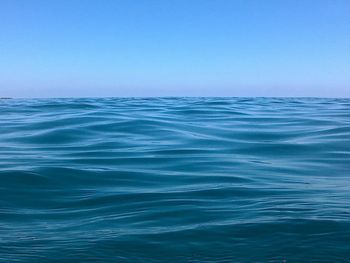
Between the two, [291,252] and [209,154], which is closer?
[291,252]

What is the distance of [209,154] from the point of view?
9.80 meters

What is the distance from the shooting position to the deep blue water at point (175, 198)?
4.22 m

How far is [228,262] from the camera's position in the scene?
391 cm

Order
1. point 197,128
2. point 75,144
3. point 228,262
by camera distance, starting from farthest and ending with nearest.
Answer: point 197,128, point 75,144, point 228,262

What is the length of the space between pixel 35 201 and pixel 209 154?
4.69 metres

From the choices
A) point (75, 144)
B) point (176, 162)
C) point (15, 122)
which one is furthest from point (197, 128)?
point (15, 122)

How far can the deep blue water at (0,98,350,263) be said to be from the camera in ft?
13.9

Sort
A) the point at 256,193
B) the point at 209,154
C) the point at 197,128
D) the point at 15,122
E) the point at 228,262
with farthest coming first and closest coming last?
the point at 15,122, the point at 197,128, the point at 209,154, the point at 256,193, the point at 228,262

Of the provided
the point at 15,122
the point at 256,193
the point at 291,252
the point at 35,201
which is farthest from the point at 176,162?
the point at 15,122

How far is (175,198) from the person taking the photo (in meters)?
6.18

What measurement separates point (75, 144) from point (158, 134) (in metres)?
2.86

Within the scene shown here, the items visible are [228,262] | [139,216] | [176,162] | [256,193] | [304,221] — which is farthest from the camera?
[176,162]

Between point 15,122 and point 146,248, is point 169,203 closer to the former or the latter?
point 146,248

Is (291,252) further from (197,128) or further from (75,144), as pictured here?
(197,128)
